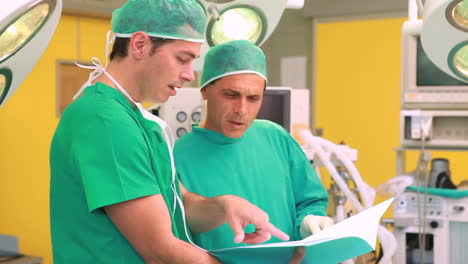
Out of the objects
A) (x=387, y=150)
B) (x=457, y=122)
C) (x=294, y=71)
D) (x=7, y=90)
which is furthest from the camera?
(x=294, y=71)

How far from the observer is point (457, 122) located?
3020mm

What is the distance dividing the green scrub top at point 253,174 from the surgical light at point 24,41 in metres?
0.80

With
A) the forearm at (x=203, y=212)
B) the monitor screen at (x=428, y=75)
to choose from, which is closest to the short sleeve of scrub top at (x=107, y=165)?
the forearm at (x=203, y=212)

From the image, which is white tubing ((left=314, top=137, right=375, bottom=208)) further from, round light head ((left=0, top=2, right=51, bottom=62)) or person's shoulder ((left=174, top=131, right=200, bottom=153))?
round light head ((left=0, top=2, right=51, bottom=62))

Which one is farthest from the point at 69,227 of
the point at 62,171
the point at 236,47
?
the point at 236,47

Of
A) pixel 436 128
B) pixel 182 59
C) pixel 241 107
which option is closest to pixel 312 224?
pixel 241 107

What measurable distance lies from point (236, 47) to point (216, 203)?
1.68ft

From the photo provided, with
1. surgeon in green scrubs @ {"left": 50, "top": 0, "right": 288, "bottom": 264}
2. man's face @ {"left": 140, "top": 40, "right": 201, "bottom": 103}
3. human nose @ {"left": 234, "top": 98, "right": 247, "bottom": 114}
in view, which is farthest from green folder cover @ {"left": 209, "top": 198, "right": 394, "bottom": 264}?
human nose @ {"left": 234, "top": 98, "right": 247, "bottom": 114}

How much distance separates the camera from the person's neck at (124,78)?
1150 millimetres

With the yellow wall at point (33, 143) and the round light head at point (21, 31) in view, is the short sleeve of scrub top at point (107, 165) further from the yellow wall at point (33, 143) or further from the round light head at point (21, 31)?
the yellow wall at point (33, 143)

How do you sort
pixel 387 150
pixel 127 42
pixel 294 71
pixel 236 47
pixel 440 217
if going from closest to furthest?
pixel 127 42, pixel 236 47, pixel 440 217, pixel 387 150, pixel 294 71

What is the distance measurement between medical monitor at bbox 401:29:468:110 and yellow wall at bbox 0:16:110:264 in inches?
106

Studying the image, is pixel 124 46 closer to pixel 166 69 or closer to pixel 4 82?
pixel 166 69

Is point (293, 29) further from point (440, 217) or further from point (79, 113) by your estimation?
point (79, 113)
